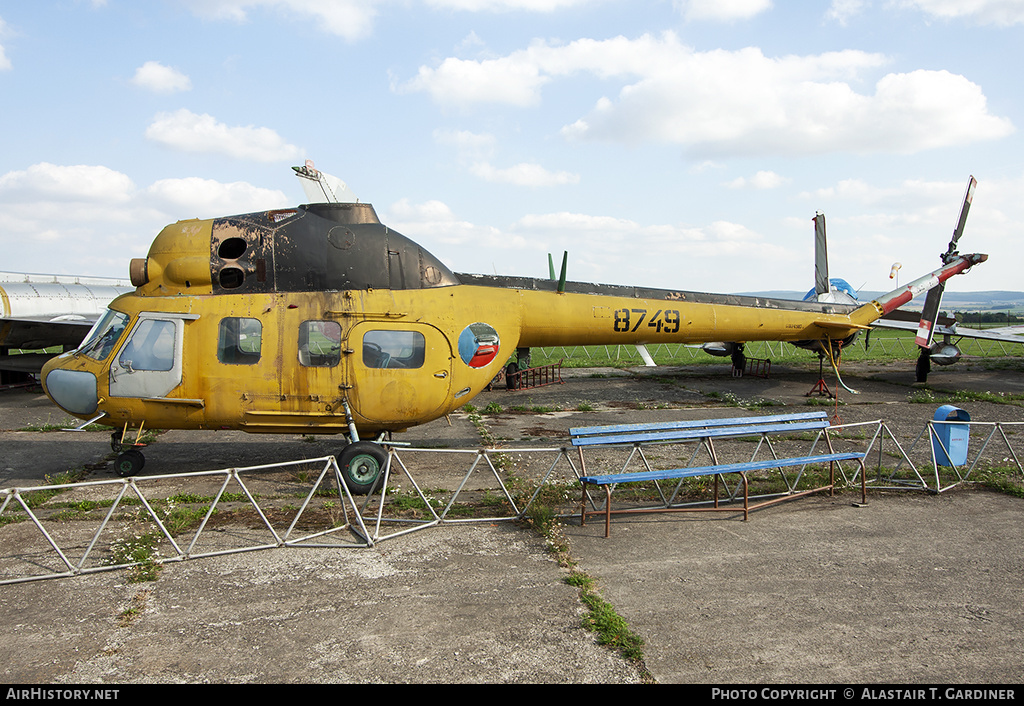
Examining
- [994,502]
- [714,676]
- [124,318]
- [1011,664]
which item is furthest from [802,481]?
[124,318]

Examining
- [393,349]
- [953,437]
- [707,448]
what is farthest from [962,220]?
[393,349]

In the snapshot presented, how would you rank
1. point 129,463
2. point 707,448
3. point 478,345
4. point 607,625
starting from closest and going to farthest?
point 607,625 < point 707,448 < point 129,463 < point 478,345

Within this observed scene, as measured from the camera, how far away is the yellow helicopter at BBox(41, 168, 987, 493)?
908cm

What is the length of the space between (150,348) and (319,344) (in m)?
2.39

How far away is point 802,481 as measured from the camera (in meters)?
9.38

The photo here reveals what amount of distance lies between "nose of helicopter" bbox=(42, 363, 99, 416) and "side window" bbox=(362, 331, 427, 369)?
3.93 metres

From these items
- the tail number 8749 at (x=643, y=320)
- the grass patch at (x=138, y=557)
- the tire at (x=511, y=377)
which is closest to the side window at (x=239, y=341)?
the grass patch at (x=138, y=557)

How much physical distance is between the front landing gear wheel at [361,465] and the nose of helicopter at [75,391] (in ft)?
12.3

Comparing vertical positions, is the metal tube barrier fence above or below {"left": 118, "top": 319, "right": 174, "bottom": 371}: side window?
below

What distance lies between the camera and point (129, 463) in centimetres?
970

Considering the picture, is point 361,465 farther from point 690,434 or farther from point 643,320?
point 643,320

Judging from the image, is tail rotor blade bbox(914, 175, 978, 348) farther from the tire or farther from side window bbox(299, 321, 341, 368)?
side window bbox(299, 321, 341, 368)

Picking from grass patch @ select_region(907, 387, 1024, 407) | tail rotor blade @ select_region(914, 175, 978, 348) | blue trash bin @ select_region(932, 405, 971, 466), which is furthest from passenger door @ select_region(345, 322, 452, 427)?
tail rotor blade @ select_region(914, 175, 978, 348)

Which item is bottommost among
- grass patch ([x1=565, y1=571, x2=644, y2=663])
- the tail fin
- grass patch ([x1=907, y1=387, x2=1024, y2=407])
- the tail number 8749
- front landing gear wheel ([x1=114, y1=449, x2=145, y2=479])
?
grass patch ([x1=565, y1=571, x2=644, y2=663])
